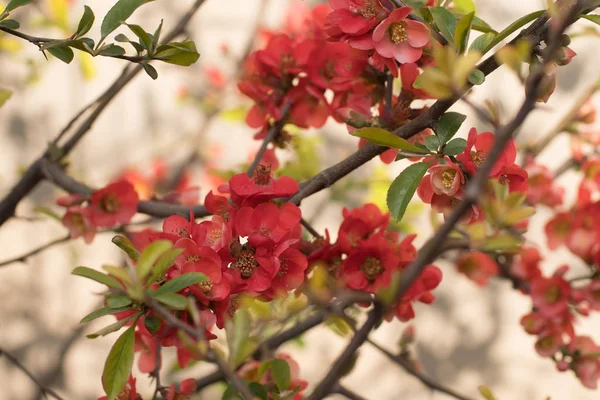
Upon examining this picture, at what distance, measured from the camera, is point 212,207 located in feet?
1.64

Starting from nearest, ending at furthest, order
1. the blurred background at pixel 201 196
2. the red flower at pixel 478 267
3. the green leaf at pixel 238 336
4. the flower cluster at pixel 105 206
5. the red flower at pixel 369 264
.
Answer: the green leaf at pixel 238 336 → the red flower at pixel 369 264 → the flower cluster at pixel 105 206 → the red flower at pixel 478 267 → the blurred background at pixel 201 196

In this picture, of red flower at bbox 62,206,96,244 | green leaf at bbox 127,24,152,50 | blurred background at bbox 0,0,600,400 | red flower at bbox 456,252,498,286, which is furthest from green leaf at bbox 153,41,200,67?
blurred background at bbox 0,0,600,400

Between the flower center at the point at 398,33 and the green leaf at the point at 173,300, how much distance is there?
0.24m

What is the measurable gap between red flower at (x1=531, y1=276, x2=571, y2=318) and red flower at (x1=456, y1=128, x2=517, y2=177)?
12.5 inches

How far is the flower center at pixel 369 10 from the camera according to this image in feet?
1.50

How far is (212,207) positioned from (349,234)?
0.12 meters

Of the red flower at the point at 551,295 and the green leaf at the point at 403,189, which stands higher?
the red flower at the point at 551,295

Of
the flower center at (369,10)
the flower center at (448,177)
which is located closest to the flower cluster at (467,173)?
the flower center at (448,177)

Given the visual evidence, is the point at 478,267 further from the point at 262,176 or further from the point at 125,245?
the point at 125,245

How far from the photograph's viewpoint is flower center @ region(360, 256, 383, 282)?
50 centimetres

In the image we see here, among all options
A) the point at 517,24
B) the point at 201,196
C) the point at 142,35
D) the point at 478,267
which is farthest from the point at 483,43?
the point at 201,196

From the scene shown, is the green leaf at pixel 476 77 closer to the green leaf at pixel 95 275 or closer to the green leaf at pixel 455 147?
the green leaf at pixel 455 147

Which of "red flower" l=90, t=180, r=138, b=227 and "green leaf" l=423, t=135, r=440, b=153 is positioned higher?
"green leaf" l=423, t=135, r=440, b=153

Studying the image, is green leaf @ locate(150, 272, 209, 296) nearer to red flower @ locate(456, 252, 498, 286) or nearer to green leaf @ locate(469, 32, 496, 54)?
green leaf @ locate(469, 32, 496, 54)
